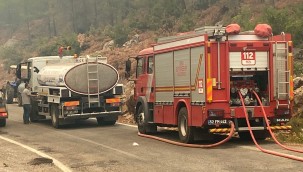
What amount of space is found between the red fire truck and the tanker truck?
6010 millimetres

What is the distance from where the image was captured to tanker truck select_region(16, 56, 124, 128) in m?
18.0

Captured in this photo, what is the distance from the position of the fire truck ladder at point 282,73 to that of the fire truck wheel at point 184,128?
93.7 inches

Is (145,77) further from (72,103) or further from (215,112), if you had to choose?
(215,112)

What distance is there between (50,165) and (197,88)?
13.6 ft

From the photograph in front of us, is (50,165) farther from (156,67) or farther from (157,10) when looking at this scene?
(157,10)

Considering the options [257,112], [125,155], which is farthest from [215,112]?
[125,155]

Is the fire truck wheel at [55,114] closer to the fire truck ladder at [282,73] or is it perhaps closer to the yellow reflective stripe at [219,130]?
the yellow reflective stripe at [219,130]

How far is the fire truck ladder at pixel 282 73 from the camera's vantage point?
12.0m

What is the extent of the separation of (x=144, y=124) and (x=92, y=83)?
4162 millimetres

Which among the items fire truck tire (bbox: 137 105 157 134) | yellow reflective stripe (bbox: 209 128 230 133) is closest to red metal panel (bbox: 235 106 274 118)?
yellow reflective stripe (bbox: 209 128 230 133)

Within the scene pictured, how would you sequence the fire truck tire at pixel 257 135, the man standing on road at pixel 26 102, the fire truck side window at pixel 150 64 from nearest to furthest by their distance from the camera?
the fire truck tire at pixel 257 135, the fire truck side window at pixel 150 64, the man standing on road at pixel 26 102

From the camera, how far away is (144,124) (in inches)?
596

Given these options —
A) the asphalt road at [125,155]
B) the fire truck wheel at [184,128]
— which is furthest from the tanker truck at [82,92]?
the fire truck wheel at [184,128]

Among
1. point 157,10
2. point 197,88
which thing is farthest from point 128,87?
point 157,10
